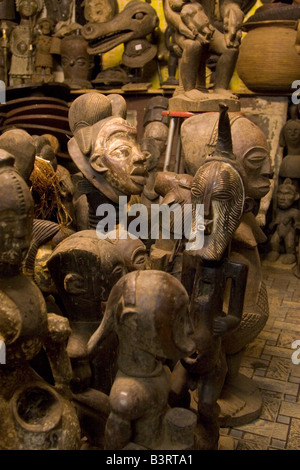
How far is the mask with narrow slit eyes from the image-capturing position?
183cm

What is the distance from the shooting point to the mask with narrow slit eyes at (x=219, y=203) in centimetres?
183

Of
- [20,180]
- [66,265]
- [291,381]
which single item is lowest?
[291,381]

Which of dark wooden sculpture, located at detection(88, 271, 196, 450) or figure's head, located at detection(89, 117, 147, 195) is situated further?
figure's head, located at detection(89, 117, 147, 195)

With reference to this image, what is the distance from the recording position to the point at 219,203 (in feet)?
6.07

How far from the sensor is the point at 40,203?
239 cm

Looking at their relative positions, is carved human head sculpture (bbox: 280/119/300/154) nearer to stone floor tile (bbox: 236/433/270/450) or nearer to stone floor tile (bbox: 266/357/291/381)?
stone floor tile (bbox: 266/357/291/381)

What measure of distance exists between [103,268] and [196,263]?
0.34 metres

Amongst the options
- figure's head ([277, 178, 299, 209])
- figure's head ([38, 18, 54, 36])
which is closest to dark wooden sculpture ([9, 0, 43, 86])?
figure's head ([38, 18, 54, 36])

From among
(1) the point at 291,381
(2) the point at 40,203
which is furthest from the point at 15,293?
(1) the point at 291,381

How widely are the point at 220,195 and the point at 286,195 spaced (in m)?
3.12

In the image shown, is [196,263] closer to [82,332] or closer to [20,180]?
[82,332]

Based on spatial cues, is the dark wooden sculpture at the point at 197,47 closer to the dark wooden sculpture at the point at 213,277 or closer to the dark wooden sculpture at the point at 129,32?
the dark wooden sculpture at the point at 129,32

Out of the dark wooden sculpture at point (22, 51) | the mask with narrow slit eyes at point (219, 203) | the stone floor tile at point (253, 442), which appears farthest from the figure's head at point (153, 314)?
the dark wooden sculpture at point (22, 51)

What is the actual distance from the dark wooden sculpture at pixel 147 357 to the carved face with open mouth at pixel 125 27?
4.39 metres
